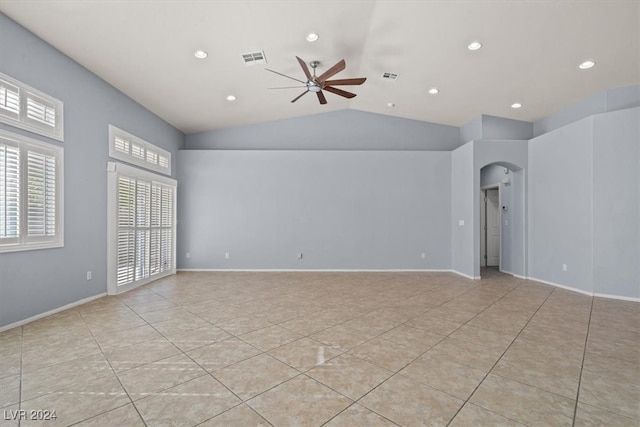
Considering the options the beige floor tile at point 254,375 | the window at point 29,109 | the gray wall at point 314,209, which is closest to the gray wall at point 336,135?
the gray wall at point 314,209

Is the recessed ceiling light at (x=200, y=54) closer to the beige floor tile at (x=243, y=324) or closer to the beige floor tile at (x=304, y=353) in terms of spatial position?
the beige floor tile at (x=243, y=324)

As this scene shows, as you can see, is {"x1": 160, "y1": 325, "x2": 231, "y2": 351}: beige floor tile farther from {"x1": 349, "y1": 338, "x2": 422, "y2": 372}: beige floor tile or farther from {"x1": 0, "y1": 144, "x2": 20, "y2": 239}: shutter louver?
{"x1": 0, "y1": 144, "x2": 20, "y2": 239}: shutter louver

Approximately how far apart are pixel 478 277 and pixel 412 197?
230cm

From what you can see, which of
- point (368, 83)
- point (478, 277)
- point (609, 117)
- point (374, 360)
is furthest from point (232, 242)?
point (609, 117)

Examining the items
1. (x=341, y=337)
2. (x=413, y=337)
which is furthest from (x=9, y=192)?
(x=413, y=337)

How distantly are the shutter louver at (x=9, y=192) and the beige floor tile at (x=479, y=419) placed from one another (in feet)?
15.1

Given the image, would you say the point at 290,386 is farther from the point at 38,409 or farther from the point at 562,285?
the point at 562,285

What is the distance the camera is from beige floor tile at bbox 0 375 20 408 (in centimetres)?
189

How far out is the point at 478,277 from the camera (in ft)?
19.7

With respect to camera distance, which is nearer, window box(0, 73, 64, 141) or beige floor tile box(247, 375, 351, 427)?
beige floor tile box(247, 375, 351, 427)

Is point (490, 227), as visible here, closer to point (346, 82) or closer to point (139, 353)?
point (346, 82)

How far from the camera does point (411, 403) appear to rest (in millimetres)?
1886

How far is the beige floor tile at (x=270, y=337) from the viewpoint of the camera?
281cm

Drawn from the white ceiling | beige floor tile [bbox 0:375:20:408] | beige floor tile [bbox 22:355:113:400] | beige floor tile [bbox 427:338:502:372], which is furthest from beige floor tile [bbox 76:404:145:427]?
the white ceiling
